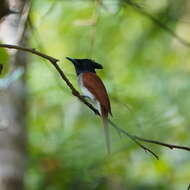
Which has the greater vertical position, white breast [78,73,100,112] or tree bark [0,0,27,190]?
white breast [78,73,100,112]

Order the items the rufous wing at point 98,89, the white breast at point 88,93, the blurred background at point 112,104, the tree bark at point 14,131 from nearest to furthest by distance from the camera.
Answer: the rufous wing at point 98,89 < the white breast at point 88,93 < the tree bark at point 14,131 < the blurred background at point 112,104

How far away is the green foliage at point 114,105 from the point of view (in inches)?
180

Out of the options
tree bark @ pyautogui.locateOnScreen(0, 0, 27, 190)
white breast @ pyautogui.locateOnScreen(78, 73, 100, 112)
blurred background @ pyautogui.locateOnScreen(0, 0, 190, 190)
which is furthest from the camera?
blurred background @ pyautogui.locateOnScreen(0, 0, 190, 190)

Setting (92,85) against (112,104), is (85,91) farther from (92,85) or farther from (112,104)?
(112,104)

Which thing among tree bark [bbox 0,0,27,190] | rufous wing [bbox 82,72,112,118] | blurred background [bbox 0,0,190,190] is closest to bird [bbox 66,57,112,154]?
rufous wing [bbox 82,72,112,118]

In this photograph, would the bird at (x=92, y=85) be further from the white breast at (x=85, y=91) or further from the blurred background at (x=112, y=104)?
the blurred background at (x=112, y=104)

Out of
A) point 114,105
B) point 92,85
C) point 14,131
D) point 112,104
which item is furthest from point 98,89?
point 114,105

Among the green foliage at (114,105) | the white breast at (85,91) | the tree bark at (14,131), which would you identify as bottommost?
the green foliage at (114,105)

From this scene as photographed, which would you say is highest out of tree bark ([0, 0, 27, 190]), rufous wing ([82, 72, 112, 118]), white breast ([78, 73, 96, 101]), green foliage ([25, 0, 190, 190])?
rufous wing ([82, 72, 112, 118])

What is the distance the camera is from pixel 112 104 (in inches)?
180

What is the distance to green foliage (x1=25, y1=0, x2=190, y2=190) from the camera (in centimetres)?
457

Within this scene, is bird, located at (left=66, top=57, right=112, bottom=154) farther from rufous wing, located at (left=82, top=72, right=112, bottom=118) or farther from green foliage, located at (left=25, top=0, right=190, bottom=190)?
green foliage, located at (left=25, top=0, right=190, bottom=190)

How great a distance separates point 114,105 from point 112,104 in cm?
12

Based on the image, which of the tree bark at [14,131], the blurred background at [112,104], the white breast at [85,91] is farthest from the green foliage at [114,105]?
the white breast at [85,91]
